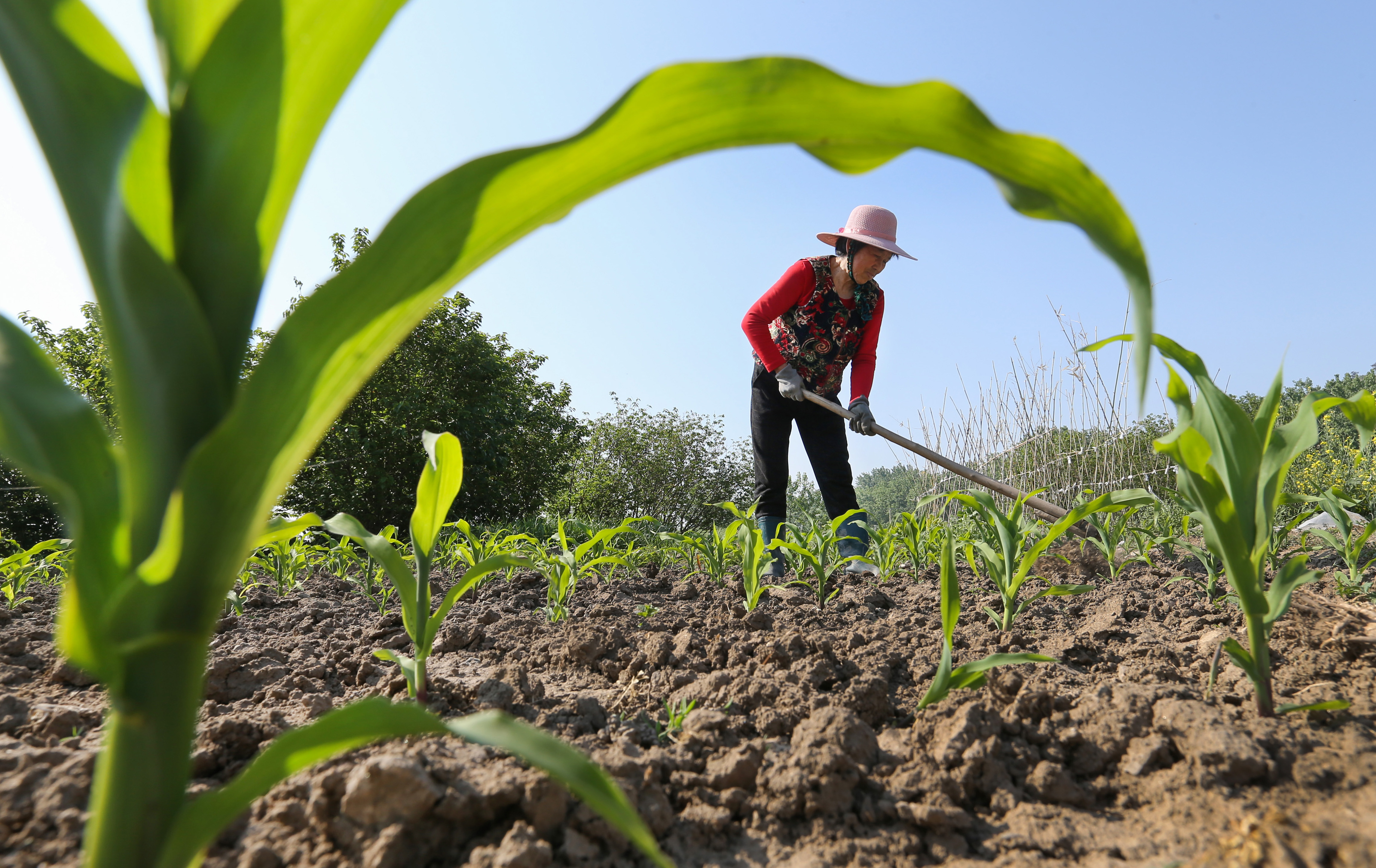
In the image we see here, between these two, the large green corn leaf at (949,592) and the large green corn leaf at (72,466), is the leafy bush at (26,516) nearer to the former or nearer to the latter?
the large green corn leaf at (72,466)

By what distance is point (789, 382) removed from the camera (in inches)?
135

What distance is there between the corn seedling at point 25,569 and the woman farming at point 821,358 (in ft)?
9.84

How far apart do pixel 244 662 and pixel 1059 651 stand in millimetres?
1964

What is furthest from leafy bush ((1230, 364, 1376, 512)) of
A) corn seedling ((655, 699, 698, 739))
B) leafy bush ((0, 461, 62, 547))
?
leafy bush ((0, 461, 62, 547))

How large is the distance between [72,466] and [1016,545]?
2009 millimetres

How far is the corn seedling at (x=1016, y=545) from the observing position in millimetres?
1452

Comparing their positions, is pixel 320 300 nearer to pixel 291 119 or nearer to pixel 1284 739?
pixel 291 119

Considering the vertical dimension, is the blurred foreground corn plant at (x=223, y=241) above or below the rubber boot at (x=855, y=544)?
below

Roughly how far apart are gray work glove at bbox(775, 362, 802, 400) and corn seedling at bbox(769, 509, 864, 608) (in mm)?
681

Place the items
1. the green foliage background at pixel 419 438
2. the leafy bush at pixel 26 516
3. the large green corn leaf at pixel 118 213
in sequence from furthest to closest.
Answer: the green foliage background at pixel 419 438 → the leafy bush at pixel 26 516 → the large green corn leaf at pixel 118 213

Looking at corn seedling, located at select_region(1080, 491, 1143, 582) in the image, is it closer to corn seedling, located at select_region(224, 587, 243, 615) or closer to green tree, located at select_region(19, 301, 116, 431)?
corn seedling, located at select_region(224, 587, 243, 615)

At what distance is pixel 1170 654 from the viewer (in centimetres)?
154

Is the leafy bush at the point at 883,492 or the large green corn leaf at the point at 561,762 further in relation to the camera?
the leafy bush at the point at 883,492

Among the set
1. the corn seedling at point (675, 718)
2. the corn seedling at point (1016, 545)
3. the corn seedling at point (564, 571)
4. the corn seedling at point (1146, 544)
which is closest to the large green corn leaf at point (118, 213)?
the corn seedling at point (675, 718)
